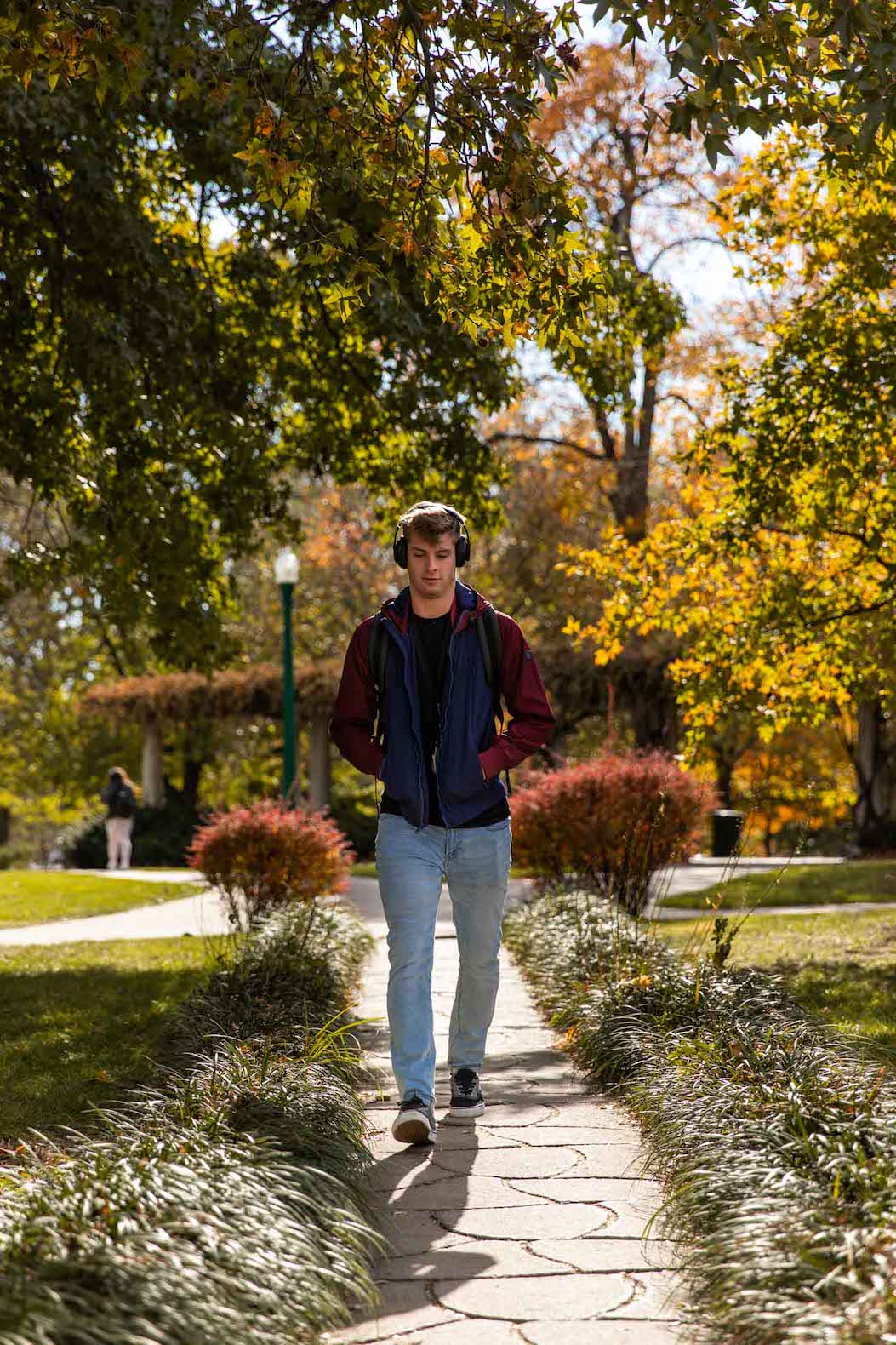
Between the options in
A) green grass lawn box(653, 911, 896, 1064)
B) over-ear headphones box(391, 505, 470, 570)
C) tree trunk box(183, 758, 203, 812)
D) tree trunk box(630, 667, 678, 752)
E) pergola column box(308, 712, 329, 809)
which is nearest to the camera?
Answer: over-ear headphones box(391, 505, 470, 570)

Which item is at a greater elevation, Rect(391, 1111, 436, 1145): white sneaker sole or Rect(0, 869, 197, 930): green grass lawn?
Rect(391, 1111, 436, 1145): white sneaker sole

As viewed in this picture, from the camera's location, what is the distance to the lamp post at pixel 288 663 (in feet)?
53.3

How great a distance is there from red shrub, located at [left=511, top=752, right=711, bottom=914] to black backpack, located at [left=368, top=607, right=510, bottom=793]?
694 centimetres


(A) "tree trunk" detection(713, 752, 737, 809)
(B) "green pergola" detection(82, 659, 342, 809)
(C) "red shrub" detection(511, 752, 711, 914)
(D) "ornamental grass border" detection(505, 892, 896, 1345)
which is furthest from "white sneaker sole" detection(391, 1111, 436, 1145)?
(A) "tree trunk" detection(713, 752, 737, 809)

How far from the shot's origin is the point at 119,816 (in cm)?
2452

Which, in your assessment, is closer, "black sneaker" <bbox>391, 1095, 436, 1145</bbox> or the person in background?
"black sneaker" <bbox>391, 1095, 436, 1145</bbox>

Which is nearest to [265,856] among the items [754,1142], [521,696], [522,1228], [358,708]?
[358,708]

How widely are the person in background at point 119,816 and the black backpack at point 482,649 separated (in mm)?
19065

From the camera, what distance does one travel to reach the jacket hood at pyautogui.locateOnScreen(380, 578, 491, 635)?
520 centimetres

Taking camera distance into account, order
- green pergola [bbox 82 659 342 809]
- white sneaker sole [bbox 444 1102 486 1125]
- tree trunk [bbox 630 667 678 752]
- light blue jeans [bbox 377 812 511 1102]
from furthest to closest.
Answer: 1. green pergola [bbox 82 659 342 809]
2. tree trunk [bbox 630 667 678 752]
3. white sneaker sole [bbox 444 1102 486 1125]
4. light blue jeans [bbox 377 812 511 1102]

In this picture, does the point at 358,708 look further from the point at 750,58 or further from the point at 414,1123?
the point at 750,58

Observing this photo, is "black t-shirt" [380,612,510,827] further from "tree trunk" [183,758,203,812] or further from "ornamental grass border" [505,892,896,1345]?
"tree trunk" [183,758,203,812]

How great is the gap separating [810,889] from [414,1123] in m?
13.6

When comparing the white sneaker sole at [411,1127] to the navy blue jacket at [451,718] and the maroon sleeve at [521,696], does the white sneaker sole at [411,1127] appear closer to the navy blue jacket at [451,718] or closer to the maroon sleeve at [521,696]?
the navy blue jacket at [451,718]
